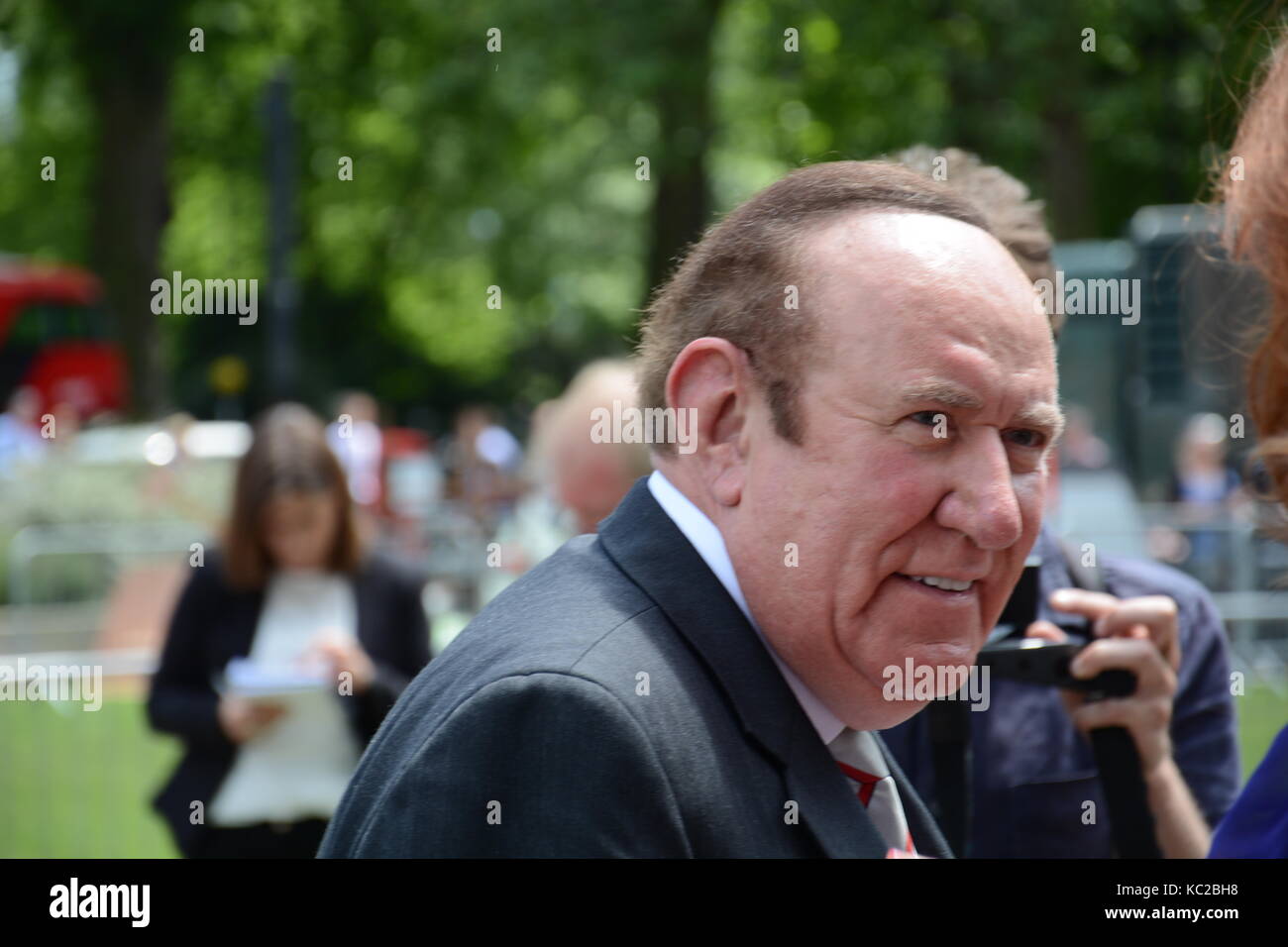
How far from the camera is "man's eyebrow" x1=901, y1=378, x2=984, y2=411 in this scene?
6.15ft

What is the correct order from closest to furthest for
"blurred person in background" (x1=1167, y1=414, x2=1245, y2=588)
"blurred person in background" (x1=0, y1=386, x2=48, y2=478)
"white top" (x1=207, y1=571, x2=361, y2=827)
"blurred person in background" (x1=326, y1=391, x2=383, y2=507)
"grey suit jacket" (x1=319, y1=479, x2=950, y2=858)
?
"grey suit jacket" (x1=319, y1=479, x2=950, y2=858) < "white top" (x1=207, y1=571, x2=361, y2=827) < "blurred person in background" (x1=1167, y1=414, x2=1245, y2=588) < "blurred person in background" (x1=0, y1=386, x2=48, y2=478) < "blurred person in background" (x1=326, y1=391, x2=383, y2=507)

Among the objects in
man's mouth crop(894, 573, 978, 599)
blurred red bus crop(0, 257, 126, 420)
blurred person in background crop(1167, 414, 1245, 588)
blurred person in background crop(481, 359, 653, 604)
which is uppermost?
blurred red bus crop(0, 257, 126, 420)

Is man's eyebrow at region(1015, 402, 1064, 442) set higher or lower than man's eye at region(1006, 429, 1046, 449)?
higher

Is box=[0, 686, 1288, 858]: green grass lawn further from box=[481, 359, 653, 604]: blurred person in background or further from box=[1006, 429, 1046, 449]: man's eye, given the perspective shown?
box=[1006, 429, 1046, 449]: man's eye

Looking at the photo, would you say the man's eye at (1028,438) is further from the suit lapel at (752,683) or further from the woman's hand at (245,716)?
the woman's hand at (245,716)

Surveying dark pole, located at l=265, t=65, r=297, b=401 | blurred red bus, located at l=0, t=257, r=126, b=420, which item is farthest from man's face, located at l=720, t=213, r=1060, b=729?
blurred red bus, located at l=0, t=257, r=126, b=420

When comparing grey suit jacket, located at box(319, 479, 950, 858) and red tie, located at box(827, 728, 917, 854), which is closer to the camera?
grey suit jacket, located at box(319, 479, 950, 858)

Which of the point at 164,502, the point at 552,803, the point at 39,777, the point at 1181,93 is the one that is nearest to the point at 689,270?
the point at 552,803

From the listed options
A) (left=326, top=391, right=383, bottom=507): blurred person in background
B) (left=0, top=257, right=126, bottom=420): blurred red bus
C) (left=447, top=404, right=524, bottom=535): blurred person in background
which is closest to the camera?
(left=326, top=391, right=383, bottom=507): blurred person in background

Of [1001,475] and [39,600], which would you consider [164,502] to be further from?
[1001,475]

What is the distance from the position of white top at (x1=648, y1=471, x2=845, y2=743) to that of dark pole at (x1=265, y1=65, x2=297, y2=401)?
8720mm

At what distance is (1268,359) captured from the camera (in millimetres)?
1979

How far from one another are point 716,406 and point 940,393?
273mm

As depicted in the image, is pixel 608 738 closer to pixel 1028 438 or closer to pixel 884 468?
pixel 884 468
